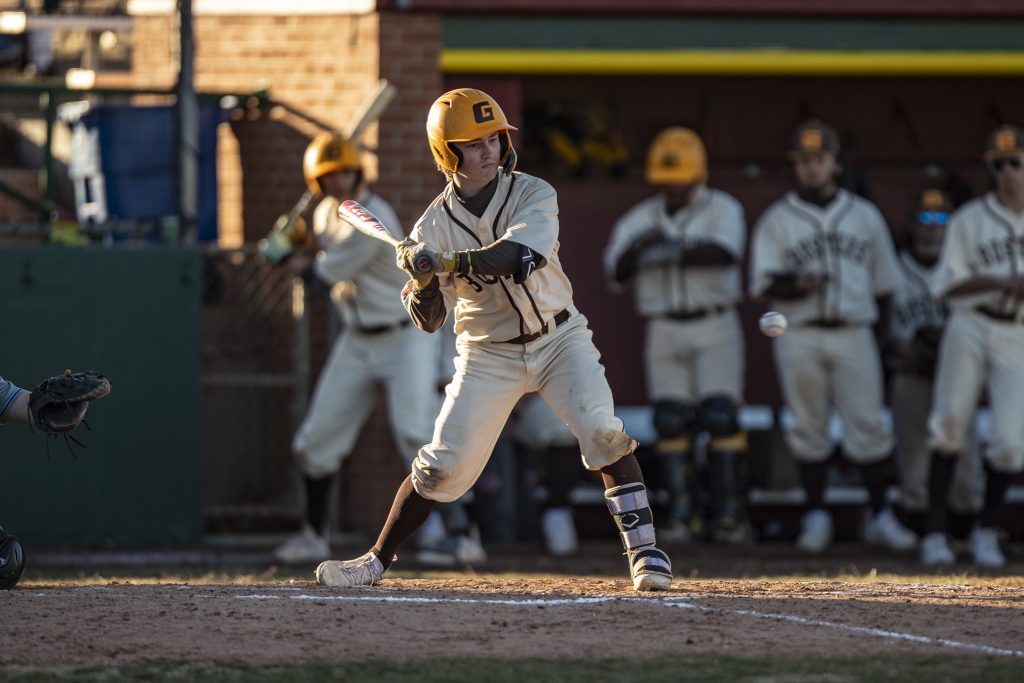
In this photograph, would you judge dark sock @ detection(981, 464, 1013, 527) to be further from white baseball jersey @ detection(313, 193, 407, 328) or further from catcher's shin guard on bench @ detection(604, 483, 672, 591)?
catcher's shin guard on bench @ detection(604, 483, 672, 591)

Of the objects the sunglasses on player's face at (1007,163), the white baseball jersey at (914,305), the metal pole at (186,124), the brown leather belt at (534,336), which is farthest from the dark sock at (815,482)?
the brown leather belt at (534,336)

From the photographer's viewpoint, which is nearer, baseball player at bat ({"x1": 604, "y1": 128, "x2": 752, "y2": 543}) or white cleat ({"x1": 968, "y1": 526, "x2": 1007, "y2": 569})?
white cleat ({"x1": 968, "y1": 526, "x2": 1007, "y2": 569})

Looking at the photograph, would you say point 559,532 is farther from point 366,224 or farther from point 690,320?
point 366,224

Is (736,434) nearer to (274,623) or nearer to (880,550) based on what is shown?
(880,550)

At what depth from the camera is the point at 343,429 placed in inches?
372

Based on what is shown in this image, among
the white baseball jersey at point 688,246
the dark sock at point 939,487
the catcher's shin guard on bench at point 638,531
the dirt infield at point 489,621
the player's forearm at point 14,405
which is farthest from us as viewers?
the white baseball jersey at point 688,246

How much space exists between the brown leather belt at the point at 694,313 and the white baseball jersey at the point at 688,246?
20 mm

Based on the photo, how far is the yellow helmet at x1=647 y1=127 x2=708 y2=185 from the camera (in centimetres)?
1055

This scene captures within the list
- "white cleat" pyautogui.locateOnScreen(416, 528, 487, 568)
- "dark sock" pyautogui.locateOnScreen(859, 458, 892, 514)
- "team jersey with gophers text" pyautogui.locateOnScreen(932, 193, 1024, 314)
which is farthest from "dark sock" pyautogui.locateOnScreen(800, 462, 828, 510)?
"white cleat" pyautogui.locateOnScreen(416, 528, 487, 568)

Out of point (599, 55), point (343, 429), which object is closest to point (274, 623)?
point (343, 429)

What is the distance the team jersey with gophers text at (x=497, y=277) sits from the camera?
636cm

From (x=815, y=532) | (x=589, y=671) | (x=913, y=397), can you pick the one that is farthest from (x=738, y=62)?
(x=589, y=671)

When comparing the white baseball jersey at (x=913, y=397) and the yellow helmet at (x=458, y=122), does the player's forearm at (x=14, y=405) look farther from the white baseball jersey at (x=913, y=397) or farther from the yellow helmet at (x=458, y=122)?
the white baseball jersey at (x=913, y=397)

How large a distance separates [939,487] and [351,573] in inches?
167
